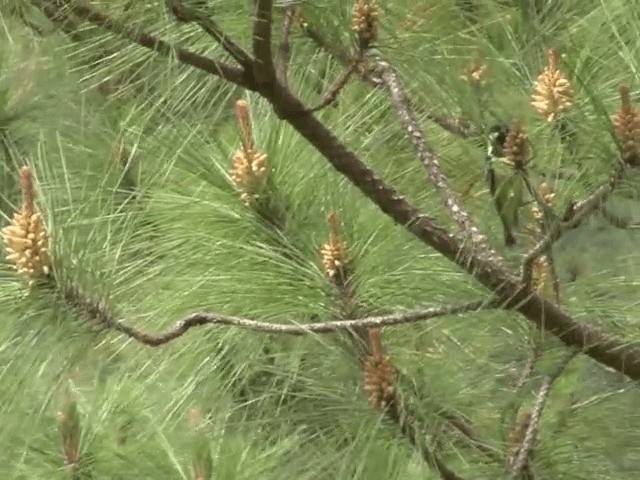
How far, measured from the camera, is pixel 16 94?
92 cm

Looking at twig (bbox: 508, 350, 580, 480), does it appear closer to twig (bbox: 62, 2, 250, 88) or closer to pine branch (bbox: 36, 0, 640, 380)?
pine branch (bbox: 36, 0, 640, 380)

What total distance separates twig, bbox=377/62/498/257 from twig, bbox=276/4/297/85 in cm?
6

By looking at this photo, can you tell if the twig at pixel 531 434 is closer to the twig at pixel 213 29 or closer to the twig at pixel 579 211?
the twig at pixel 579 211

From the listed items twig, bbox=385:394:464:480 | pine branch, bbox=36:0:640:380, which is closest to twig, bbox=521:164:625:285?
pine branch, bbox=36:0:640:380

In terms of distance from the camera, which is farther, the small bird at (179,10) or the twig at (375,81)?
the twig at (375,81)

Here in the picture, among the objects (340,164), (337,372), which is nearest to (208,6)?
(340,164)

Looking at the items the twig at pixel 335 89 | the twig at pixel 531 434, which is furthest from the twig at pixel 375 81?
the twig at pixel 531 434

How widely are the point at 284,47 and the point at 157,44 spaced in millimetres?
62

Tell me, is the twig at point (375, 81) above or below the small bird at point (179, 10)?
above

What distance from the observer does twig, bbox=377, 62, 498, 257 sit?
0.49 meters

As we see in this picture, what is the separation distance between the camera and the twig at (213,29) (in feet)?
1.28

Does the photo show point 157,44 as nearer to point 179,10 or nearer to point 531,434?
point 179,10

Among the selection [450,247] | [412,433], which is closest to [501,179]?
[450,247]

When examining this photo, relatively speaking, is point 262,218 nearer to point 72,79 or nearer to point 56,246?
point 56,246
